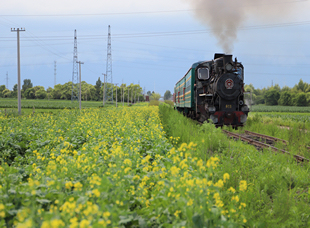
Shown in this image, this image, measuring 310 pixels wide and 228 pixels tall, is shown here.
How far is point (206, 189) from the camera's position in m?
2.61

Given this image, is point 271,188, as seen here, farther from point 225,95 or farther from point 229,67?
point 229,67

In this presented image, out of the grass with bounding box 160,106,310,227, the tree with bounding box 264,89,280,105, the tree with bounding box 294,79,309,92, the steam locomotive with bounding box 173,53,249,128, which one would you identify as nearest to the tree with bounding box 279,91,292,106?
the tree with bounding box 264,89,280,105

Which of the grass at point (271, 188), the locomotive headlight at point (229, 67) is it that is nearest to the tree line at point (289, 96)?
the locomotive headlight at point (229, 67)

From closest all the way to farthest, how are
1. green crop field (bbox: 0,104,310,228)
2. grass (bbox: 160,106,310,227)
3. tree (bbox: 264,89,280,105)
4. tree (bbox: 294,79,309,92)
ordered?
green crop field (bbox: 0,104,310,228) → grass (bbox: 160,106,310,227) → tree (bbox: 264,89,280,105) → tree (bbox: 294,79,309,92)

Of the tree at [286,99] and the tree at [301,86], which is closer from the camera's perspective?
the tree at [286,99]

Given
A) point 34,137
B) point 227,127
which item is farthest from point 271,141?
point 34,137

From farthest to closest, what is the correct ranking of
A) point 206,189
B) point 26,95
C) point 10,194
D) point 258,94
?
point 26,95 < point 258,94 < point 10,194 < point 206,189

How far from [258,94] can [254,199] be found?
122 meters

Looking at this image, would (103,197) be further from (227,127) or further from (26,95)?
(26,95)

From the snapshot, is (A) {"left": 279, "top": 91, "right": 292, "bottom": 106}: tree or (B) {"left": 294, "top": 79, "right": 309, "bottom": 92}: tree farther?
(B) {"left": 294, "top": 79, "right": 309, "bottom": 92}: tree

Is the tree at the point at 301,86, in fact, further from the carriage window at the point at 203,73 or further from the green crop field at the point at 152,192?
the green crop field at the point at 152,192

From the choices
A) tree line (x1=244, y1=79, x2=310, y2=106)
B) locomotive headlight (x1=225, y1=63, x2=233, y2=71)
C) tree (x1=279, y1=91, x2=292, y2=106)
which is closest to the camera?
locomotive headlight (x1=225, y1=63, x2=233, y2=71)

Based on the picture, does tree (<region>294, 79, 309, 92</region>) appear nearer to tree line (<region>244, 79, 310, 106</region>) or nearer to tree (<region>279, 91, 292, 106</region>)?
tree line (<region>244, 79, 310, 106</region>)

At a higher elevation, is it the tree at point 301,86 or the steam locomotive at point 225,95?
the tree at point 301,86
